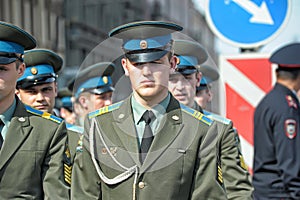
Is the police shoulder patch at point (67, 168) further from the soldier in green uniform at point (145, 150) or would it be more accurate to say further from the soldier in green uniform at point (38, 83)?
the soldier in green uniform at point (38, 83)

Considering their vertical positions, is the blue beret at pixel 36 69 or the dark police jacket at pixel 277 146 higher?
the blue beret at pixel 36 69

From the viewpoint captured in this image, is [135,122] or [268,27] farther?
[268,27]

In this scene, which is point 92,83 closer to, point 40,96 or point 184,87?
point 40,96

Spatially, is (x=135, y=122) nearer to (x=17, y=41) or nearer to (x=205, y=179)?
(x=205, y=179)

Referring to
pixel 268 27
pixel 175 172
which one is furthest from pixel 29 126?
pixel 268 27

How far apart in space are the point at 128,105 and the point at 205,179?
0.53m

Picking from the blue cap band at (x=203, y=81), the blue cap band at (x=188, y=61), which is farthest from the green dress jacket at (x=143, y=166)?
the blue cap band at (x=203, y=81)

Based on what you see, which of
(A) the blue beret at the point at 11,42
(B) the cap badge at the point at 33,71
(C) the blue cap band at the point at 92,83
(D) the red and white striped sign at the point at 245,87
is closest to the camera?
(A) the blue beret at the point at 11,42

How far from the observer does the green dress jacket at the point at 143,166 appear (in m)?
3.37

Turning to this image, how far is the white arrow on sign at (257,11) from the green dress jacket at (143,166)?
8.67 ft

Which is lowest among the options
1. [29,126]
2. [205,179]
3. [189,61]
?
[205,179]

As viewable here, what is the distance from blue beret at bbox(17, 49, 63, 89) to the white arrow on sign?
173 centimetres

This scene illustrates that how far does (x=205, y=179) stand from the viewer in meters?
3.41

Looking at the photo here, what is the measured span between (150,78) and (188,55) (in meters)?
0.74
